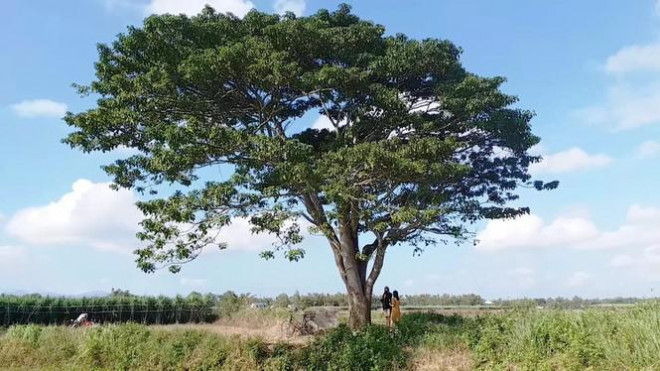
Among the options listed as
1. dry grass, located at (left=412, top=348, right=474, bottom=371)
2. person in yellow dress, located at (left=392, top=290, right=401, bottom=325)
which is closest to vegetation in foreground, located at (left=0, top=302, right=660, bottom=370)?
dry grass, located at (left=412, top=348, right=474, bottom=371)

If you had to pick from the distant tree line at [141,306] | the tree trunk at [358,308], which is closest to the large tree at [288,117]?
the tree trunk at [358,308]

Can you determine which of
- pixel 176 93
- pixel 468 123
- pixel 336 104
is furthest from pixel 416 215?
pixel 176 93

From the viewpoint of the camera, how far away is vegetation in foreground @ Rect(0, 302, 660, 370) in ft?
32.3

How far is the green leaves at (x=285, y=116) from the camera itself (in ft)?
45.3

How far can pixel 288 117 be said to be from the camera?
17344mm

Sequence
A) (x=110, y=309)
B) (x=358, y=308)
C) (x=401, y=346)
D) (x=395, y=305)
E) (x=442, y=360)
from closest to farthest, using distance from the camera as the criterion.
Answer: (x=442, y=360), (x=401, y=346), (x=358, y=308), (x=395, y=305), (x=110, y=309)

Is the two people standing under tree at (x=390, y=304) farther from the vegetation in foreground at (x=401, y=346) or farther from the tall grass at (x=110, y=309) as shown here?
the tall grass at (x=110, y=309)

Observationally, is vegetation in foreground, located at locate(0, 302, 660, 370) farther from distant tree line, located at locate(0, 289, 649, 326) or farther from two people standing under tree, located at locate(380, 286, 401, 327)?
distant tree line, located at locate(0, 289, 649, 326)

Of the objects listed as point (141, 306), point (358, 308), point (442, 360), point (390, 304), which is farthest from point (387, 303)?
point (141, 306)

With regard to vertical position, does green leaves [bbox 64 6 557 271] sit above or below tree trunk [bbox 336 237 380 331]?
above

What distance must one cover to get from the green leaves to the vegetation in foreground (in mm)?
2269

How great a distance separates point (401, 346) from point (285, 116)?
7680mm

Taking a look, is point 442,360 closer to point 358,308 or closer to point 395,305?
point 358,308

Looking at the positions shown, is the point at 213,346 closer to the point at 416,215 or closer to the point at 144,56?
the point at 416,215
